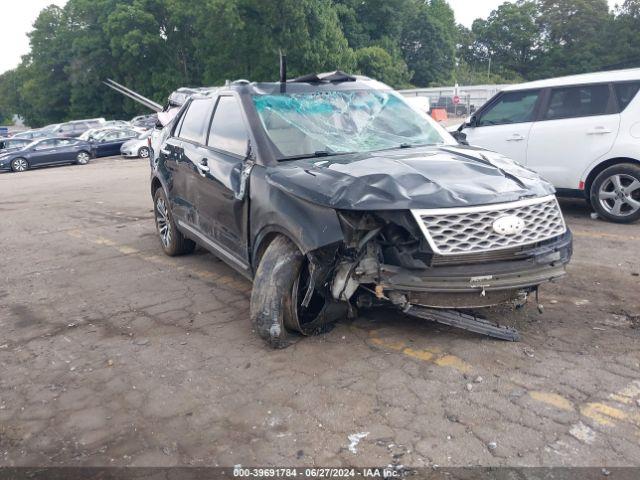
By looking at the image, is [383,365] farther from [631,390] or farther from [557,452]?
[631,390]

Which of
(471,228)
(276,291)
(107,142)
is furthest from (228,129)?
(107,142)

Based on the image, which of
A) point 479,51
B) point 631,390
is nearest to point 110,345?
point 631,390

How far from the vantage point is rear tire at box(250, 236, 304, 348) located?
3818 millimetres

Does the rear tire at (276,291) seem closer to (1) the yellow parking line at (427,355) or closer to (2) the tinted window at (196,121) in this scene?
(1) the yellow parking line at (427,355)

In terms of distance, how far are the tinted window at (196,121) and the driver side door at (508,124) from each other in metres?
4.29

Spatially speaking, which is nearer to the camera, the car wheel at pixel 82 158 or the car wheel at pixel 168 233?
the car wheel at pixel 168 233

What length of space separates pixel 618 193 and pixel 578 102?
4.23 feet

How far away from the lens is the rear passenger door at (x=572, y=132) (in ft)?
22.9

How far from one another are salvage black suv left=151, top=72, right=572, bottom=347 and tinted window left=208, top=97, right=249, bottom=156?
0.02 m

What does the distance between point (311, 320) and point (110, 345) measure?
156cm

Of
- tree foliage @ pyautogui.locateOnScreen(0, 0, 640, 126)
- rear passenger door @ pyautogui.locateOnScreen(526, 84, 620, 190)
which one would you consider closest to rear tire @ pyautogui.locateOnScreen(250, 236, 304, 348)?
rear passenger door @ pyautogui.locateOnScreen(526, 84, 620, 190)

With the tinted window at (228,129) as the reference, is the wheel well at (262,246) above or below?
below

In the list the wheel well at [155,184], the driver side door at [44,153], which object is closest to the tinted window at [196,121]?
the wheel well at [155,184]

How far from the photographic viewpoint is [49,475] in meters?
2.79
